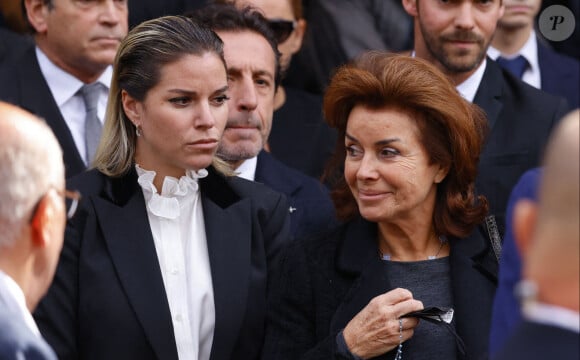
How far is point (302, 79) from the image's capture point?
6805 millimetres

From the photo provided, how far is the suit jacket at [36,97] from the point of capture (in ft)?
17.5

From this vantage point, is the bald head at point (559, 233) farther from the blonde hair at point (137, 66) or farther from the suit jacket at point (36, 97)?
the suit jacket at point (36, 97)

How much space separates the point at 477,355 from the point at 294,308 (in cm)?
66

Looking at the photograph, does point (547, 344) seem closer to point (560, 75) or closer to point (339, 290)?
point (339, 290)

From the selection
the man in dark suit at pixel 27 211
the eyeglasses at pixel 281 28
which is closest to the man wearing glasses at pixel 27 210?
the man in dark suit at pixel 27 211

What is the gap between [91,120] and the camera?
5555 millimetres

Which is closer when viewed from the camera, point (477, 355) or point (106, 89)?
point (477, 355)

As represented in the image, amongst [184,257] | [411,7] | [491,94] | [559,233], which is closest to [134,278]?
[184,257]

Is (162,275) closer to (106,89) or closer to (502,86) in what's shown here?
(106,89)

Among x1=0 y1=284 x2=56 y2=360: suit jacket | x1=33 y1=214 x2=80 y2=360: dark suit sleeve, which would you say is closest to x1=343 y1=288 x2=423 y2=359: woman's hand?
x1=33 y1=214 x2=80 y2=360: dark suit sleeve

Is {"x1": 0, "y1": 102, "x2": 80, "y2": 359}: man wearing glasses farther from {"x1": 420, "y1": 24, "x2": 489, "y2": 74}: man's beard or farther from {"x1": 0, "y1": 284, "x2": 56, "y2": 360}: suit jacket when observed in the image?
{"x1": 420, "y1": 24, "x2": 489, "y2": 74}: man's beard

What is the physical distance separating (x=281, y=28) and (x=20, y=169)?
10.9 ft

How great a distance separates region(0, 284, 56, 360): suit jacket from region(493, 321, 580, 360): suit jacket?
1075mm

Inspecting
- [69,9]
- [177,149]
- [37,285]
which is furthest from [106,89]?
[37,285]
